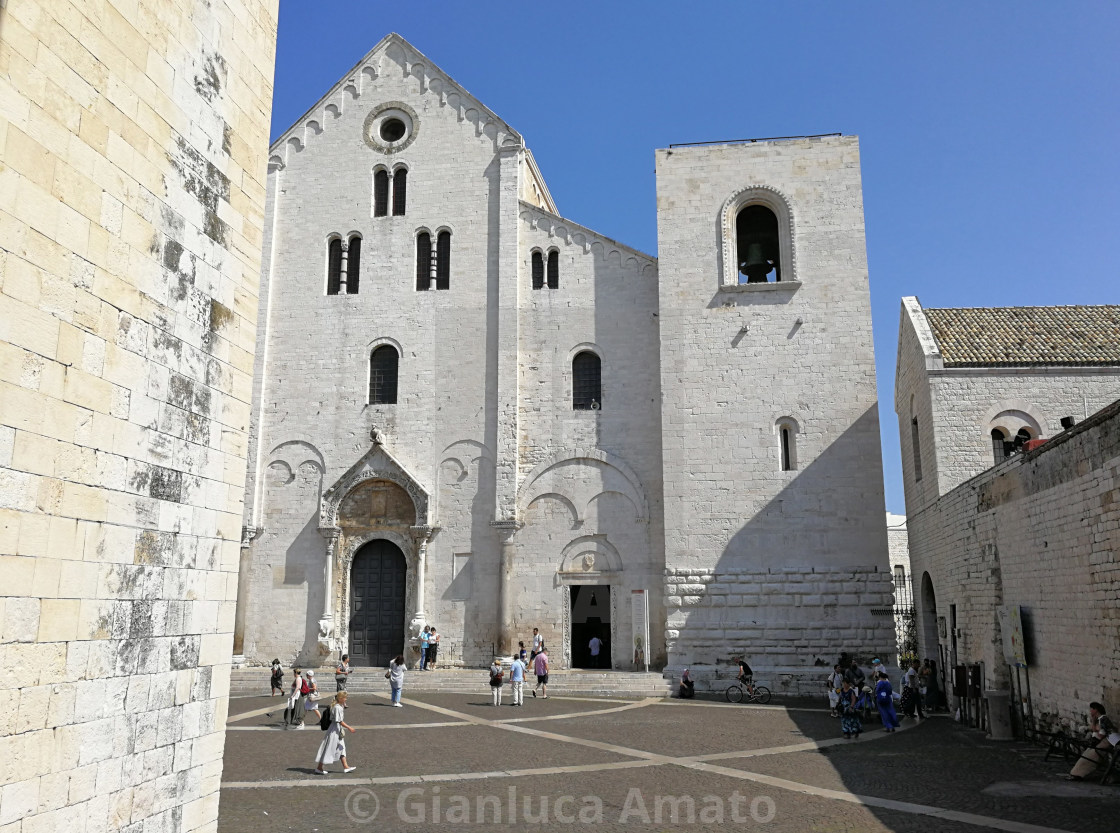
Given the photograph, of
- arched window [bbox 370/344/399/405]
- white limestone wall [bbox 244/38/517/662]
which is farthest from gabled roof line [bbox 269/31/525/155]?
arched window [bbox 370/344/399/405]

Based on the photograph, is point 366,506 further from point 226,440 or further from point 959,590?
point 226,440

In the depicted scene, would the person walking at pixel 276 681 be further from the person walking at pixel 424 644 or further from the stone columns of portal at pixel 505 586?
the stone columns of portal at pixel 505 586

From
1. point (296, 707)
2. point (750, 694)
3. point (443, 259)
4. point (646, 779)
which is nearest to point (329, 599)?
point (296, 707)

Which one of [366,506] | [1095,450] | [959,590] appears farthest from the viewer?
[366,506]

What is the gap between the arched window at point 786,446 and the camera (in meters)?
21.9

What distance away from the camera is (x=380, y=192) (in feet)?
85.0

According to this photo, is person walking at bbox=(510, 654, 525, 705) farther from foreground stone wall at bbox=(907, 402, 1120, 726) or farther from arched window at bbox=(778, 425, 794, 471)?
foreground stone wall at bbox=(907, 402, 1120, 726)

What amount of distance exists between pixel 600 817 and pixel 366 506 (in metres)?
16.0

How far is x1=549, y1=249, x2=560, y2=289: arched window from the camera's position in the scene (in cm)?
2458

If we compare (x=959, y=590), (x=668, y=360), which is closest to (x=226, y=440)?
(x=959, y=590)

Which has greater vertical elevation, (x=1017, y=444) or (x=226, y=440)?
(x=1017, y=444)

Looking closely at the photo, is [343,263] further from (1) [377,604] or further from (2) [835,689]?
(2) [835,689]

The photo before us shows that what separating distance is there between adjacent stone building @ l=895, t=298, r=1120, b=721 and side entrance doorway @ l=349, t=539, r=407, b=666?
13.2m

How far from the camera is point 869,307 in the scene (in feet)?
72.8
